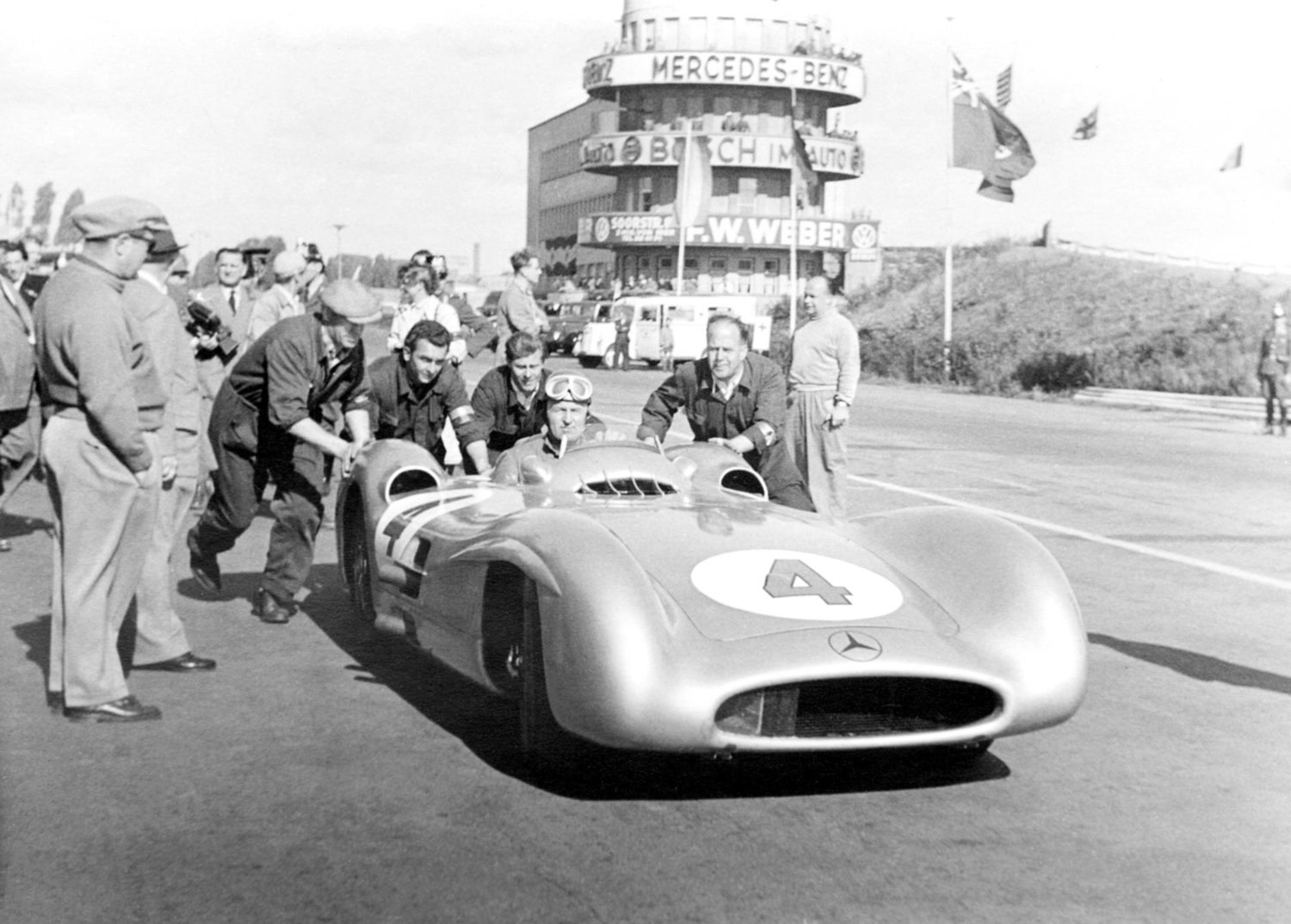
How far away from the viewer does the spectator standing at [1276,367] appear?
25.2 meters

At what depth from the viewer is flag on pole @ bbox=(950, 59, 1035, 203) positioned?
127 ft

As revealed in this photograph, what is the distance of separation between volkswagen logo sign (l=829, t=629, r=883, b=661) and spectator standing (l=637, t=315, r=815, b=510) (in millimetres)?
4099

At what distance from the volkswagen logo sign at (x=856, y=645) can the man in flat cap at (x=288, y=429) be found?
3578 millimetres

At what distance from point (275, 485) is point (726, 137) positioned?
3311 inches

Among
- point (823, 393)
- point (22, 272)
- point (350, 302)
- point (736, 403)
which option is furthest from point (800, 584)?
point (22, 272)

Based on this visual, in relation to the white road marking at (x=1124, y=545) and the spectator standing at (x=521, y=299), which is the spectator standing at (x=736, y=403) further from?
the spectator standing at (x=521, y=299)

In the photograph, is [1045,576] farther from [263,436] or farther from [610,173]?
[610,173]

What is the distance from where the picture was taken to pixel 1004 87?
41.3 m

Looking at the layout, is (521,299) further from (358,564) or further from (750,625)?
(750,625)

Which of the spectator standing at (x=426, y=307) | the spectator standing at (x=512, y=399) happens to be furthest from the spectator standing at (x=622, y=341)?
the spectator standing at (x=512, y=399)

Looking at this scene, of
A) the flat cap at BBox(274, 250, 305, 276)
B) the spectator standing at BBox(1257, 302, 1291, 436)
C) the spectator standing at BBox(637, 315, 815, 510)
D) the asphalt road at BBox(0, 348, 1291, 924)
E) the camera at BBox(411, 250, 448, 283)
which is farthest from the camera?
the spectator standing at BBox(1257, 302, 1291, 436)

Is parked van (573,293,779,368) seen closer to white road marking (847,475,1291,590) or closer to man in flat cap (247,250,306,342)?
white road marking (847,475,1291,590)

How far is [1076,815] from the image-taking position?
17.0ft

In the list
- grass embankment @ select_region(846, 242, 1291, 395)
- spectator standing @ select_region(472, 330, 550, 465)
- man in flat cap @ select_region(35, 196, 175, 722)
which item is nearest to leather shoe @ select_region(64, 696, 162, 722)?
man in flat cap @ select_region(35, 196, 175, 722)
